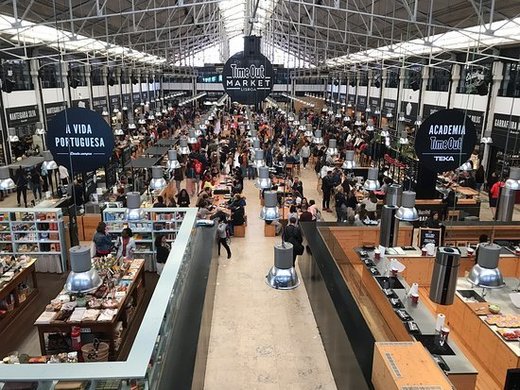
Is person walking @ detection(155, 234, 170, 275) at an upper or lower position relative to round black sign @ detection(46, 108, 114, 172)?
lower

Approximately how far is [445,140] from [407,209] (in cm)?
136

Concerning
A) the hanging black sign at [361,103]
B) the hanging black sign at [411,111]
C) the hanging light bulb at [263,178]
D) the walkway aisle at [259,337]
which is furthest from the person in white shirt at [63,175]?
the hanging black sign at [361,103]

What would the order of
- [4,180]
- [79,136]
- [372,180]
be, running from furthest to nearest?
[372,180] → [4,180] → [79,136]

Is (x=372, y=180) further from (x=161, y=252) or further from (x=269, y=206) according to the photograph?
(x=161, y=252)

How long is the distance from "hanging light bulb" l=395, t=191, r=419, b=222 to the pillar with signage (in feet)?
2.26

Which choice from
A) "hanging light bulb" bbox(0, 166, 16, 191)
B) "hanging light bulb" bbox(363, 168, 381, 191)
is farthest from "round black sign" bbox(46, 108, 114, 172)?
"hanging light bulb" bbox(363, 168, 381, 191)

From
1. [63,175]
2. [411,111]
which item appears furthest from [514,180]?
[411,111]

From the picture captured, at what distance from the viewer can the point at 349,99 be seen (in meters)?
43.6

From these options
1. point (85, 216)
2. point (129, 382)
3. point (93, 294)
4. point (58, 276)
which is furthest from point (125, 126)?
point (129, 382)

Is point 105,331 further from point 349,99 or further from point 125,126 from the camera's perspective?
point 349,99

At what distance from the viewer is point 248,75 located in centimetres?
1002

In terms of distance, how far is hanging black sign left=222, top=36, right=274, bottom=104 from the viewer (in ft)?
32.7

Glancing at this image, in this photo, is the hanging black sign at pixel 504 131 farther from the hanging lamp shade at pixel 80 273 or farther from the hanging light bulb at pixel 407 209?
the hanging lamp shade at pixel 80 273

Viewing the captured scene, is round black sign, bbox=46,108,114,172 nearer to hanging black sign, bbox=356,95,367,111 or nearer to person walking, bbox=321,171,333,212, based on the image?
person walking, bbox=321,171,333,212
